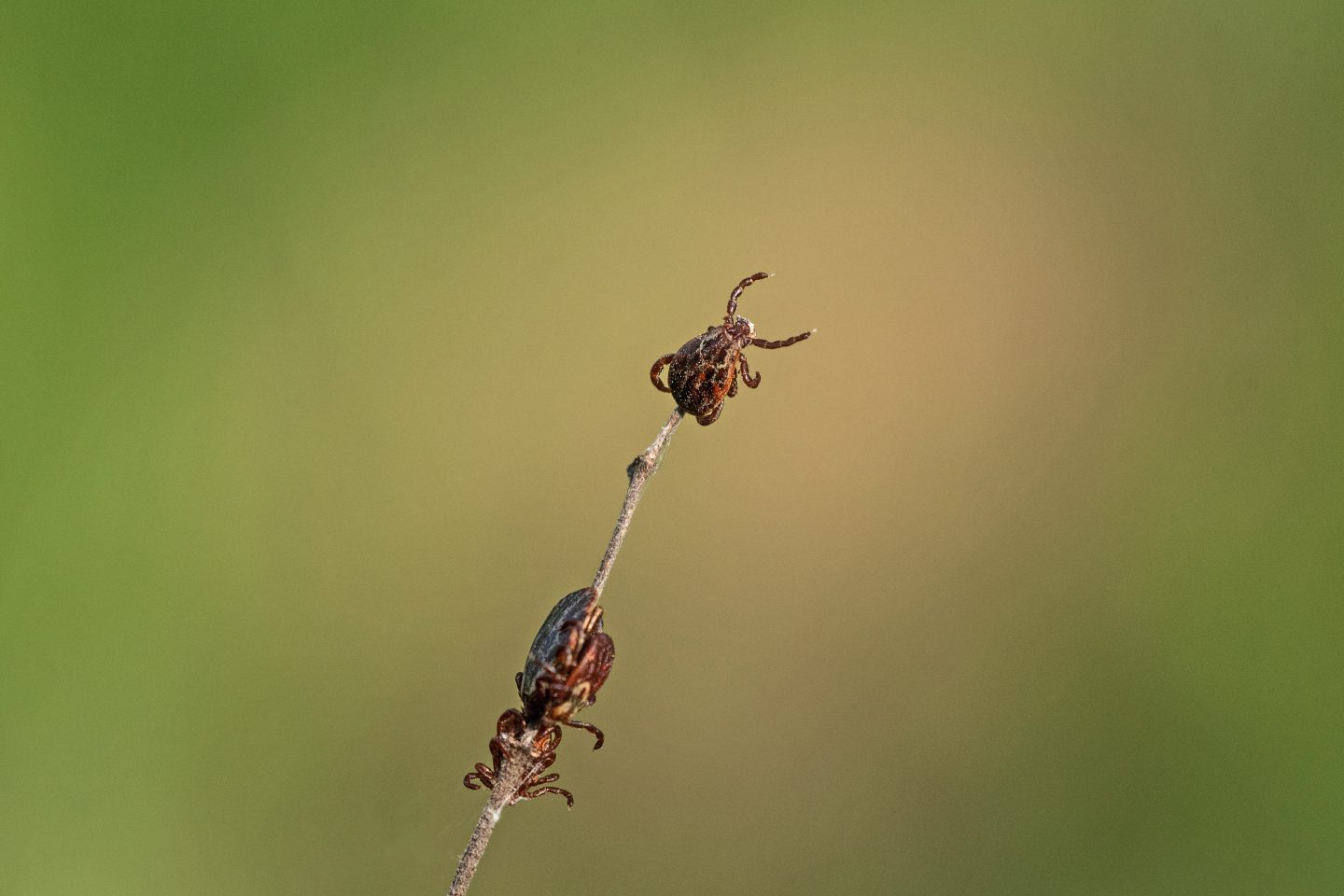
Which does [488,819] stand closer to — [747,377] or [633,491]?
[633,491]

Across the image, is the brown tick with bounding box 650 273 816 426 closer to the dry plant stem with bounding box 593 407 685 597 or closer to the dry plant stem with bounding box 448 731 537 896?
the dry plant stem with bounding box 593 407 685 597

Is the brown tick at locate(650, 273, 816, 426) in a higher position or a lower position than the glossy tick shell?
higher

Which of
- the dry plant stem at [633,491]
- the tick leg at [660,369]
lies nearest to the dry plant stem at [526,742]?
the dry plant stem at [633,491]

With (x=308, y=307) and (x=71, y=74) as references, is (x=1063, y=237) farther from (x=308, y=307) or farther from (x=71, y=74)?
(x=71, y=74)

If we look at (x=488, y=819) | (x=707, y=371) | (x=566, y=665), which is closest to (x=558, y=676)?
(x=566, y=665)

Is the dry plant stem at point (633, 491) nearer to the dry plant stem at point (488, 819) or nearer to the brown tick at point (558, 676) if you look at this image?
the brown tick at point (558, 676)

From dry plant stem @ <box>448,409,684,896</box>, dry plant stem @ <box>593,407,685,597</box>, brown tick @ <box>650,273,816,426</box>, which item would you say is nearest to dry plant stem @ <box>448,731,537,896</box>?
dry plant stem @ <box>448,409,684,896</box>

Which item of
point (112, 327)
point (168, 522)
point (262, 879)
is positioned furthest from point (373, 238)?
point (262, 879)
